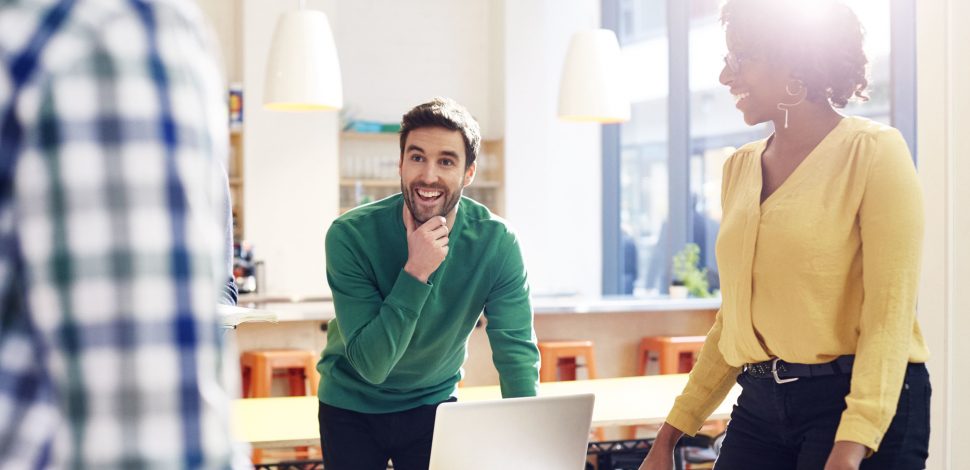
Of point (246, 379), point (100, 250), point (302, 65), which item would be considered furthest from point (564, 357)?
point (100, 250)

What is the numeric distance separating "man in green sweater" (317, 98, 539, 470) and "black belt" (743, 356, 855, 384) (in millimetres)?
828

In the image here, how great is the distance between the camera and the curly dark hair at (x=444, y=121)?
2.36 meters

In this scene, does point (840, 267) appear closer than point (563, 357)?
Yes

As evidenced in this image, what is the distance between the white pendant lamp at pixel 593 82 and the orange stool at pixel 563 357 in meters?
1.24

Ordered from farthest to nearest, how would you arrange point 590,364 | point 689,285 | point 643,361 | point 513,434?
point 689,285 < point 643,361 < point 590,364 < point 513,434

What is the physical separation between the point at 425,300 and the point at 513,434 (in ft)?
1.18

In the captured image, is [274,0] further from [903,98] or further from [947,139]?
[947,139]

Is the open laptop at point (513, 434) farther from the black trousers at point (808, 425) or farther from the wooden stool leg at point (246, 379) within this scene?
the wooden stool leg at point (246, 379)

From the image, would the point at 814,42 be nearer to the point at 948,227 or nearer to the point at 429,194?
the point at 429,194

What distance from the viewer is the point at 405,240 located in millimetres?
2389

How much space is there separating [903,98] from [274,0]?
459 centimetres

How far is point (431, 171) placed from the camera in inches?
92.2

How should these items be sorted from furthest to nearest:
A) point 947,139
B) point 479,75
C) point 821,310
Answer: point 479,75 < point 947,139 < point 821,310

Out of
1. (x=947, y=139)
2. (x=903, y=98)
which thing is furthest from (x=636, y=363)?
(x=947, y=139)
